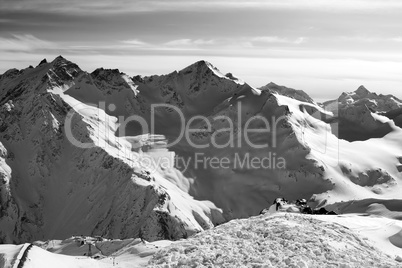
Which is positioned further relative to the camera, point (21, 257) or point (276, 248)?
point (21, 257)

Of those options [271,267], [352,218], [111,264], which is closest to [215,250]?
[271,267]

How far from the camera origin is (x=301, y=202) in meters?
84.4

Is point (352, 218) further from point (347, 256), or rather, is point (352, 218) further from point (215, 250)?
point (215, 250)

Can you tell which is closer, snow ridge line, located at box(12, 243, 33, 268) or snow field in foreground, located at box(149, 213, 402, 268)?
snow field in foreground, located at box(149, 213, 402, 268)

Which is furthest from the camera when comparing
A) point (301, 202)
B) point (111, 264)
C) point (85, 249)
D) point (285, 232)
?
point (301, 202)

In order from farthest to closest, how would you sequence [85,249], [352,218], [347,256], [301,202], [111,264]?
1. [301,202]
2. [85,249]
3. [352,218]
4. [111,264]
5. [347,256]

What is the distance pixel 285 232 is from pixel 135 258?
1356 centimetres

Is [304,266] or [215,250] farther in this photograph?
[215,250]

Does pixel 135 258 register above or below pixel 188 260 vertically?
below

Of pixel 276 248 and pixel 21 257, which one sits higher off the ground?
pixel 276 248

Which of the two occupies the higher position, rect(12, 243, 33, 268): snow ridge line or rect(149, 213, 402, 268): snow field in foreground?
rect(149, 213, 402, 268): snow field in foreground

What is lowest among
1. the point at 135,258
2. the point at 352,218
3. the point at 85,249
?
the point at 85,249

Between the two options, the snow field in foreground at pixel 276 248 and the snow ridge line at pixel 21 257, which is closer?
the snow field in foreground at pixel 276 248

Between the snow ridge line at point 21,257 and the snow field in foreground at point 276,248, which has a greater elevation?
the snow field in foreground at point 276,248
